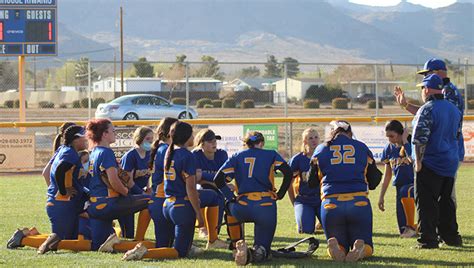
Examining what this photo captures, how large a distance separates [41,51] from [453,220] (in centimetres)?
1600

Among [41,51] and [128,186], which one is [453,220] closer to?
[128,186]

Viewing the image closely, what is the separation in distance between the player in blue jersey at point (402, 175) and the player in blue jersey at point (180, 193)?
10.1 feet

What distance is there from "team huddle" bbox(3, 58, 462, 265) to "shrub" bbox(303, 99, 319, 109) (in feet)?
126

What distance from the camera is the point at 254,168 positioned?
9117 millimetres

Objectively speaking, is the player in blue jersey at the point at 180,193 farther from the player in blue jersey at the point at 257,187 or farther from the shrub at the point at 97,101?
the shrub at the point at 97,101

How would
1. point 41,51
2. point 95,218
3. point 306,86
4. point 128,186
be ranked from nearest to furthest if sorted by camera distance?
point 95,218, point 128,186, point 41,51, point 306,86

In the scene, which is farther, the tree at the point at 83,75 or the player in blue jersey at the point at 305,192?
the tree at the point at 83,75

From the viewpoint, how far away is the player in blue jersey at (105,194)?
9.50 m

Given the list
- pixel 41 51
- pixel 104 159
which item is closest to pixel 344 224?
pixel 104 159

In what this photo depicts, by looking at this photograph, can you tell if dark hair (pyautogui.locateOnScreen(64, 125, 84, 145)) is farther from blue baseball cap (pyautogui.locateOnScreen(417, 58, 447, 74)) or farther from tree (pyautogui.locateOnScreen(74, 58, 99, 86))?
tree (pyautogui.locateOnScreen(74, 58, 99, 86))

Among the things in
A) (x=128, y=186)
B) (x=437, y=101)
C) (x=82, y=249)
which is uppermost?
(x=437, y=101)

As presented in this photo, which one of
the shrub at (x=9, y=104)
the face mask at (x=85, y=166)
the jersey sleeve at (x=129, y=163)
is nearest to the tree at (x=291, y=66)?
the shrub at (x=9, y=104)

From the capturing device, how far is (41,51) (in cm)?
2380

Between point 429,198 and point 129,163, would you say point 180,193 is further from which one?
point 429,198
